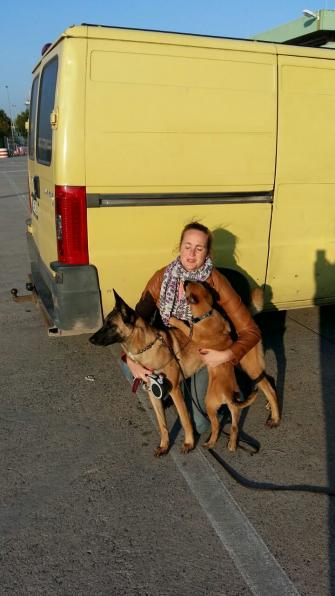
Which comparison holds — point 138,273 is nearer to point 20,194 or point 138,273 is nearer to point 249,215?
point 249,215

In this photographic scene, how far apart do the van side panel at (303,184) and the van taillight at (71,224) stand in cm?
157

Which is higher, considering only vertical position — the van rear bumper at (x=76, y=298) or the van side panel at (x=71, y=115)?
the van side panel at (x=71, y=115)

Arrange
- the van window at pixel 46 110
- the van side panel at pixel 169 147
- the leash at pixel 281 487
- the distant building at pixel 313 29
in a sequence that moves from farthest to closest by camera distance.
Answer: the distant building at pixel 313 29 → the van window at pixel 46 110 → the van side panel at pixel 169 147 → the leash at pixel 281 487

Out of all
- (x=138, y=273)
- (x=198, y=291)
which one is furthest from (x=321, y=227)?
(x=198, y=291)

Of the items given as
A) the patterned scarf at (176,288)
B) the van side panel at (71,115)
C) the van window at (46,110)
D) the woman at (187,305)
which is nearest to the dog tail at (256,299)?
the woman at (187,305)

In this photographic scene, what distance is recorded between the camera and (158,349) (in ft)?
9.21

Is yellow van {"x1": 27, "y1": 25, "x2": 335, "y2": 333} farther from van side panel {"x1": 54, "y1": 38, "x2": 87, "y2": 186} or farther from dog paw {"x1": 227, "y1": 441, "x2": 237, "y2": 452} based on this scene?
dog paw {"x1": 227, "y1": 441, "x2": 237, "y2": 452}

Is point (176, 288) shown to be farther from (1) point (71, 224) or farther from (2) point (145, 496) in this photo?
(2) point (145, 496)

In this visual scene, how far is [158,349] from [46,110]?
2242 mm

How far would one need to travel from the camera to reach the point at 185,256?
287 centimetres

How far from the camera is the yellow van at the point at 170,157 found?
122 inches

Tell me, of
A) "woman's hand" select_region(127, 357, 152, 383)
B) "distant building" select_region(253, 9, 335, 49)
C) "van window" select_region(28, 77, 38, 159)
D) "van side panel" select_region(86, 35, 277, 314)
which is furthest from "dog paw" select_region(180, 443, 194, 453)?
"distant building" select_region(253, 9, 335, 49)

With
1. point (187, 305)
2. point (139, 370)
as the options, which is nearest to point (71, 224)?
point (187, 305)

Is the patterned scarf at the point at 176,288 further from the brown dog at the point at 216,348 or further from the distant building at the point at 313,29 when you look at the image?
the distant building at the point at 313,29
